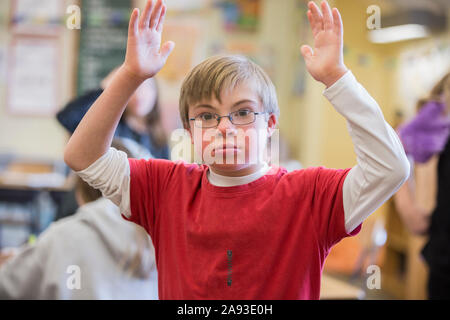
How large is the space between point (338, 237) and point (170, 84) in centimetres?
297

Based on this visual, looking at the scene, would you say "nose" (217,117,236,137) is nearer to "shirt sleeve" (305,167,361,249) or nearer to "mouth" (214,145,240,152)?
"mouth" (214,145,240,152)

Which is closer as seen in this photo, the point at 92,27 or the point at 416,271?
the point at 416,271

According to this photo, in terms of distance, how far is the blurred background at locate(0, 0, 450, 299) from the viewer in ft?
11.0

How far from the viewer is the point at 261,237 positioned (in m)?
0.67

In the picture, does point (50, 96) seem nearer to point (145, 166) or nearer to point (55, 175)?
point (55, 175)

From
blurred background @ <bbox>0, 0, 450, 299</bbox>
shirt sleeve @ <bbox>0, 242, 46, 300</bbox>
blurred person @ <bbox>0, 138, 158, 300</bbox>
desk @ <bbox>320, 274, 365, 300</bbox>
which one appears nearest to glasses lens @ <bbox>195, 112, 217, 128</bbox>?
blurred person @ <bbox>0, 138, 158, 300</bbox>

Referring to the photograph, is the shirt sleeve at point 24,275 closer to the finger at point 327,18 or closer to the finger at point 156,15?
the finger at point 156,15

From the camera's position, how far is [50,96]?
3545mm

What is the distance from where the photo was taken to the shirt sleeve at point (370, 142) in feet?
1.95

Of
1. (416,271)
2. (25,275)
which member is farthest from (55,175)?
(416,271)

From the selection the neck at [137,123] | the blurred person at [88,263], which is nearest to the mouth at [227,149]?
the blurred person at [88,263]

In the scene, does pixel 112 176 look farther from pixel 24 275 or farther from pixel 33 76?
pixel 33 76

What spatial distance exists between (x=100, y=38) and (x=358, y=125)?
10.7 ft

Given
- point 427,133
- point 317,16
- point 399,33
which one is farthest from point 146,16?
point 399,33
